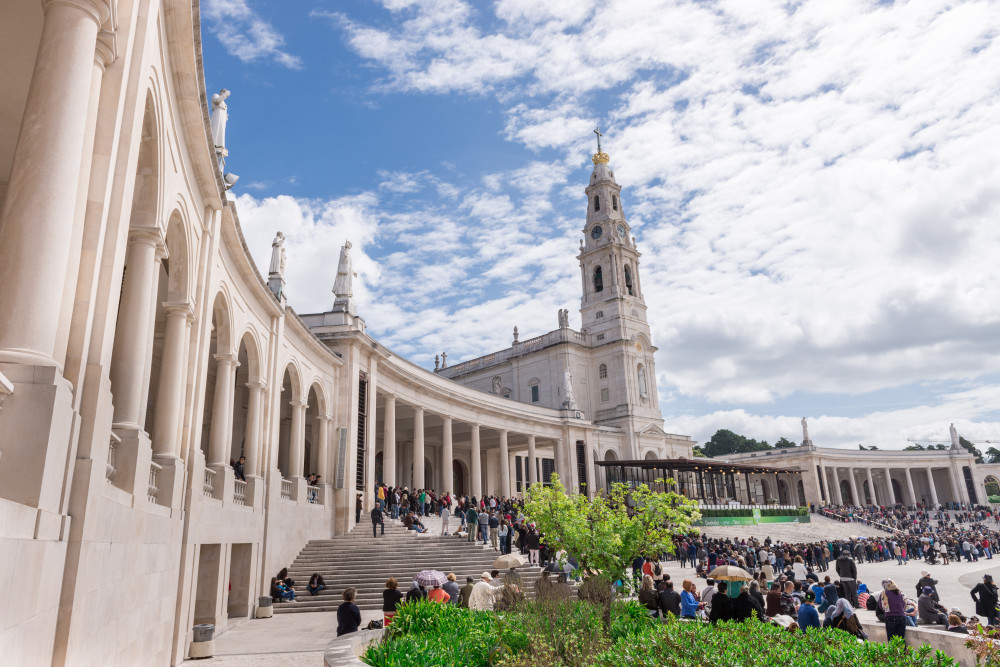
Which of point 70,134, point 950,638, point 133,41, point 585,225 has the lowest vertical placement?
point 950,638

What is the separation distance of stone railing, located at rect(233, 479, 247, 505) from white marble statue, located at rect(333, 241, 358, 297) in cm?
1070

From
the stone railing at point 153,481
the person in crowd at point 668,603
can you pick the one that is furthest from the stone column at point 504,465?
the stone railing at point 153,481

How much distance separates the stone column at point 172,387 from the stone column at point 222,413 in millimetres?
3409

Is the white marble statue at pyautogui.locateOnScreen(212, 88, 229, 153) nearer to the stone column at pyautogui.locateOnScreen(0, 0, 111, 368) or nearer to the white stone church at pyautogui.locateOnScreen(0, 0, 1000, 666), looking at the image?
the white stone church at pyautogui.locateOnScreen(0, 0, 1000, 666)

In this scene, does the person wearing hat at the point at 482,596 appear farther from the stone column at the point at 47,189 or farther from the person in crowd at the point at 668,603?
the stone column at the point at 47,189

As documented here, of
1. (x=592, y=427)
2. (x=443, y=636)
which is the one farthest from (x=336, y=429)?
(x=592, y=427)

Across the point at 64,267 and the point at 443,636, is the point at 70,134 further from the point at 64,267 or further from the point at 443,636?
the point at 443,636

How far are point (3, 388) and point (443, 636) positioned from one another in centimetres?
568

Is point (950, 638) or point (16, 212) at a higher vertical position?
point (16, 212)

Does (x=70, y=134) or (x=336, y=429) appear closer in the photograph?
(x=70, y=134)

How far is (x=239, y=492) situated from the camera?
1698cm

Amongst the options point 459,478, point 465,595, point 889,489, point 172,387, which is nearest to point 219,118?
point 172,387

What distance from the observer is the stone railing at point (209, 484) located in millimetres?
14328

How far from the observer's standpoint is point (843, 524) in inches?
1996
